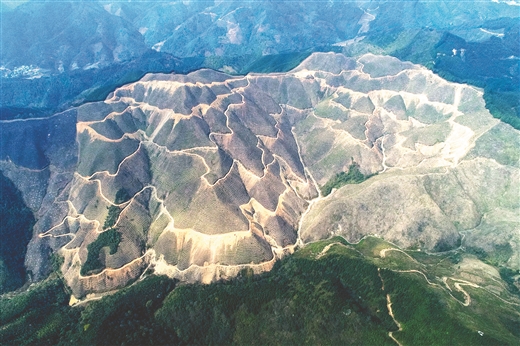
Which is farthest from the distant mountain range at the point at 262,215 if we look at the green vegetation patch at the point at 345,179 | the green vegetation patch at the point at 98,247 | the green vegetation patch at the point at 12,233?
the green vegetation patch at the point at 345,179

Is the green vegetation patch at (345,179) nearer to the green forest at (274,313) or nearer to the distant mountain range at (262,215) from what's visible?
the distant mountain range at (262,215)

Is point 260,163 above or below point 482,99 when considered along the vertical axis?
below

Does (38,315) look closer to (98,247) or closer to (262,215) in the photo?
(98,247)

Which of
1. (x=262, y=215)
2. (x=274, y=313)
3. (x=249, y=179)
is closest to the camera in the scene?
(x=274, y=313)

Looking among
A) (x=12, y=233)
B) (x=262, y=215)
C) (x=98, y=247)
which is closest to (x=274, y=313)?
(x=262, y=215)

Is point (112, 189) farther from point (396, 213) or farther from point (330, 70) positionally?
point (330, 70)

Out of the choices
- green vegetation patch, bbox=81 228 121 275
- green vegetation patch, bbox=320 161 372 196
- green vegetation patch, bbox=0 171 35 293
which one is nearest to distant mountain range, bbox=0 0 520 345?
→ green vegetation patch, bbox=81 228 121 275

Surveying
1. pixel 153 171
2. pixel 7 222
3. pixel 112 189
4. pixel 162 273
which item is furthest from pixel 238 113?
pixel 7 222
